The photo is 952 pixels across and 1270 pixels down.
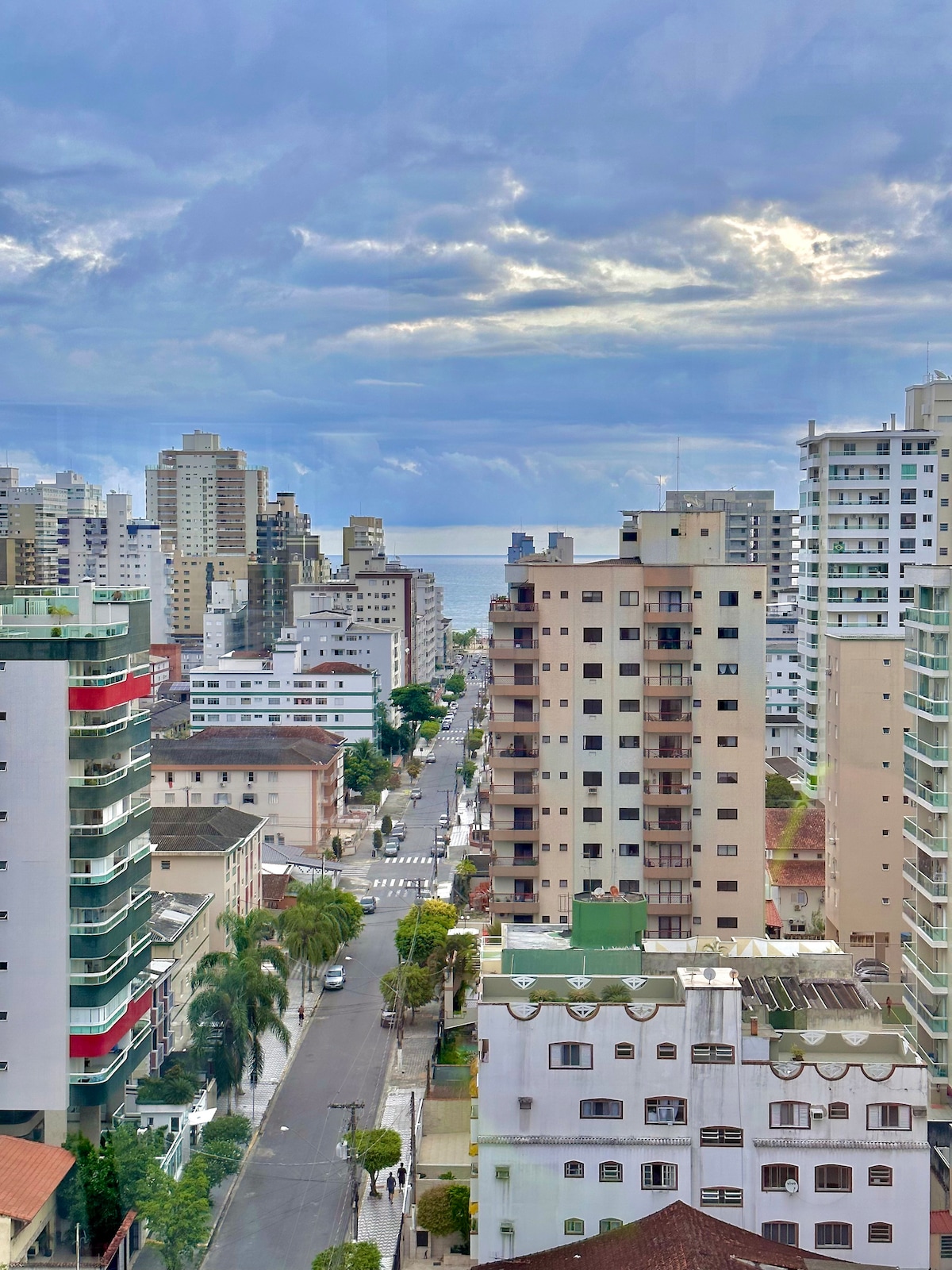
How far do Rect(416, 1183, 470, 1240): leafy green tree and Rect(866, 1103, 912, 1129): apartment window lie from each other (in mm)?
3025

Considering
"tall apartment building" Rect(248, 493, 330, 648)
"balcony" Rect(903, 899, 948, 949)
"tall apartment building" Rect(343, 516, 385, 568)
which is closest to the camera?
"balcony" Rect(903, 899, 948, 949)

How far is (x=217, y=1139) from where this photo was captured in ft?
33.1

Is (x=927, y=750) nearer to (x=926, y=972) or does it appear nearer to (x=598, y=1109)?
(x=926, y=972)

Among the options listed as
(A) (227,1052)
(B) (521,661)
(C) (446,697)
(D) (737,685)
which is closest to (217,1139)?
(A) (227,1052)

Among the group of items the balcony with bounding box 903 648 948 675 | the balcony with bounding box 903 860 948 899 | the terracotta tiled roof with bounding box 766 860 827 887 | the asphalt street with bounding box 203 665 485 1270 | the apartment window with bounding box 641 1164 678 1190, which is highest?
the balcony with bounding box 903 648 948 675

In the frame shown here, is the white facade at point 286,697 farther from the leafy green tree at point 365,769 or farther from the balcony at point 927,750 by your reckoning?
the balcony at point 927,750

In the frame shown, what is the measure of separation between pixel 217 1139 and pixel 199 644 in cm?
3254

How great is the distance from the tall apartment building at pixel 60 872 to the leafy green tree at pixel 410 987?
14.5ft

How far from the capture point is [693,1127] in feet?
22.9

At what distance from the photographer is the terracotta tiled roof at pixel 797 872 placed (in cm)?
1616

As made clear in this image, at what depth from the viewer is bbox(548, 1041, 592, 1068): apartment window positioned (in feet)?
23.2

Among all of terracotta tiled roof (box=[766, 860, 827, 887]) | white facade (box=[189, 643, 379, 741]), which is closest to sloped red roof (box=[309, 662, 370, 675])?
white facade (box=[189, 643, 379, 741])

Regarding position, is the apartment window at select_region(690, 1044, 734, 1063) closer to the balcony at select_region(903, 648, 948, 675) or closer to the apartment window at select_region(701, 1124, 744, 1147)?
the apartment window at select_region(701, 1124, 744, 1147)

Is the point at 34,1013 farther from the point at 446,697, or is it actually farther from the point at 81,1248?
the point at 446,697
